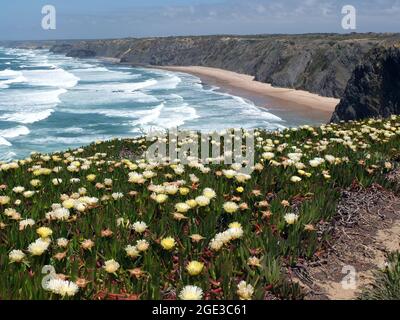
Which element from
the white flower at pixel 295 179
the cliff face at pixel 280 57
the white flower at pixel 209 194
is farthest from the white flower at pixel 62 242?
the cliff face at pixel 280 57

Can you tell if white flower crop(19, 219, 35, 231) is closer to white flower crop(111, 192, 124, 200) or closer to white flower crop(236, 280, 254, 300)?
white flower crop(111, 192, 124, 200)

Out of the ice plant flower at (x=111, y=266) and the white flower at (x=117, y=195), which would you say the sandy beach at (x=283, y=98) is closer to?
the white flower at (x=117, y=195)

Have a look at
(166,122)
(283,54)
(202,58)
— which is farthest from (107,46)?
(166,122)

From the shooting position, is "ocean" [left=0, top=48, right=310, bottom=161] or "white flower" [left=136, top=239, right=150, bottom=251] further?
"ocean" [left=0, top=48, right=310, bottom=161]

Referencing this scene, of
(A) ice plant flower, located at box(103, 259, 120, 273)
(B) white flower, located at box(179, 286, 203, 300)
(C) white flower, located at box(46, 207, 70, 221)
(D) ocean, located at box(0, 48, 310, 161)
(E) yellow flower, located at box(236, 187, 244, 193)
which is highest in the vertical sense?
(E) yellow flower, located at box(236, 187, 244, 193)

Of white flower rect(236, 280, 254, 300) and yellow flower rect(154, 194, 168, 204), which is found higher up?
yellow flower rect(154, 194, 168, 204)

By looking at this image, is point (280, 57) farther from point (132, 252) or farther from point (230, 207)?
point (132, 252)

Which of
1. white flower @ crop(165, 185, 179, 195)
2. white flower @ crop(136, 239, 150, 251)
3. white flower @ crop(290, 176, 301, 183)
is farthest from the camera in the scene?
white flower @ crop(290, 176, 301, 183)

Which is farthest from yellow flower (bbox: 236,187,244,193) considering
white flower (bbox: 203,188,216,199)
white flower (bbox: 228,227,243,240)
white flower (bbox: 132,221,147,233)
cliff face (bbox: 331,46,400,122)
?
cliff face (bbox: 331,46,400,122)

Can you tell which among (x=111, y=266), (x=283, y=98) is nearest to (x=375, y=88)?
(x=283, y=98)
